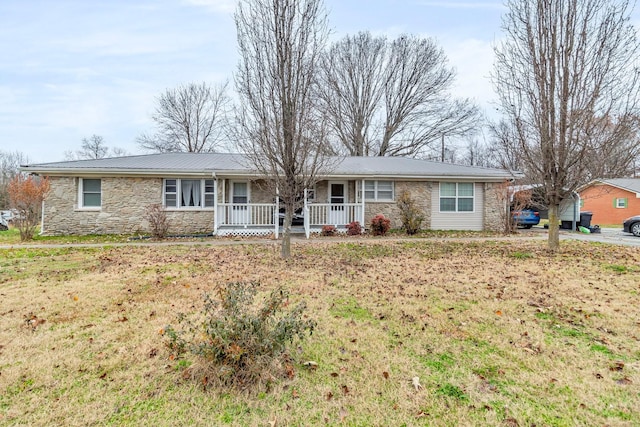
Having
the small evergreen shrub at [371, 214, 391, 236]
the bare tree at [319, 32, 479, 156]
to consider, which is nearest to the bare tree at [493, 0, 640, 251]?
the small evergreen shrub at [371, 214, 391, 236]

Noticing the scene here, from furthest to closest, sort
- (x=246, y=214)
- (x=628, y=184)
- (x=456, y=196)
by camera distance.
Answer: (x=628, y=184)
(x=456, y=196)
(x=246, y=214)

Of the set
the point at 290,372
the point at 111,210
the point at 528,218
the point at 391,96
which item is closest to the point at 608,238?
Answer: the point at 528,218

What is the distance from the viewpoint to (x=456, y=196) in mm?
15195

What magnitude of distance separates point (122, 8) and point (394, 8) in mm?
10234

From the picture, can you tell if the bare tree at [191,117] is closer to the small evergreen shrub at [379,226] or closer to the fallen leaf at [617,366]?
the small evergreen shrub at [379,226]

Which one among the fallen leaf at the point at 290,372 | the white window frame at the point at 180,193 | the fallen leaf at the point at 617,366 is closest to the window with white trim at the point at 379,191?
the white window frame at the point at 180,193

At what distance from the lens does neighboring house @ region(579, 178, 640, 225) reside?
83.1ft

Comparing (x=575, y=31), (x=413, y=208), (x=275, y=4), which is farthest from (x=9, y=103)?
(x=575, y=31)

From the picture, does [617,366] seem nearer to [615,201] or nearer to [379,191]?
[379,191]

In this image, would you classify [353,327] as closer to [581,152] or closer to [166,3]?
Result: [581,152]

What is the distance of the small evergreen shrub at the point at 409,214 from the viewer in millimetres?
13250

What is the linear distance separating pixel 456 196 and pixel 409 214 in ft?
11.2

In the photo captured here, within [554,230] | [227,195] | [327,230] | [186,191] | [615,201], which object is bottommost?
[327,230]

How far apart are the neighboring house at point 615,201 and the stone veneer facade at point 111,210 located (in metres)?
29.3
